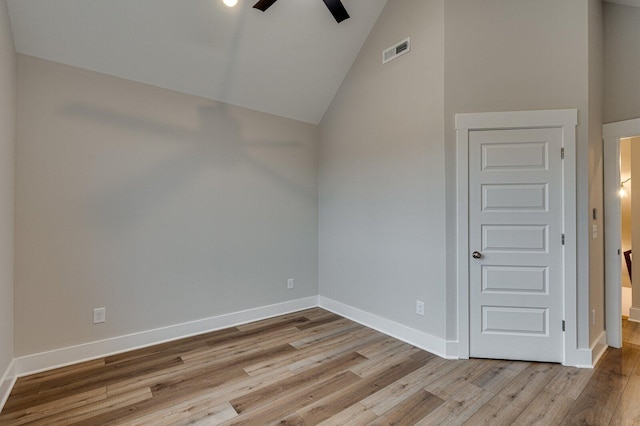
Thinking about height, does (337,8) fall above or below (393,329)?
above

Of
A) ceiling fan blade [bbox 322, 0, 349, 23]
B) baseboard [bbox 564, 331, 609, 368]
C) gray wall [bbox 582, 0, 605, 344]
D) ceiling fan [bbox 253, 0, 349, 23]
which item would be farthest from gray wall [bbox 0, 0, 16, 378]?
gray wall [bbox 582, 0, 605, 344]

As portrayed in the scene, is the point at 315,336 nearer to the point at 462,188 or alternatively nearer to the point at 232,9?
the point at 462,188

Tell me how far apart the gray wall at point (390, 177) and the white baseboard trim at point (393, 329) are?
0.21 feet

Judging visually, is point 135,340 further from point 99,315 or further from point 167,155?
point 167,155

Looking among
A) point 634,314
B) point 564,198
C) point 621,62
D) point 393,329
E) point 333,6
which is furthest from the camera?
point 634,314

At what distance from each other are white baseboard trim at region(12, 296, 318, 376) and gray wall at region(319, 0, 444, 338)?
932 millimetres

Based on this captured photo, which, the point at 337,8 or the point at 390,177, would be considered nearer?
the point at 337,8

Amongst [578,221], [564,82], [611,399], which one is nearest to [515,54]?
[564,82]

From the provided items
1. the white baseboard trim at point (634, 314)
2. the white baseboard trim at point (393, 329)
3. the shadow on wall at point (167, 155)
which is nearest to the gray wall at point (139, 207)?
the shadow on wall at point (167, 155)

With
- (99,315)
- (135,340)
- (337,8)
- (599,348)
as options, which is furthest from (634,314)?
(99,315)

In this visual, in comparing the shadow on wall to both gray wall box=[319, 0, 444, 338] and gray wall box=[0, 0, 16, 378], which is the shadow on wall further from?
gray wall box=[319, 0, 444, 338]

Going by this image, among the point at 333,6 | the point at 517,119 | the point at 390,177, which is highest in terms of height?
the point at 333,6

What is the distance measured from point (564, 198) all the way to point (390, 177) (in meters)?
1.53

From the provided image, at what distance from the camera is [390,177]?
329 centimetres
